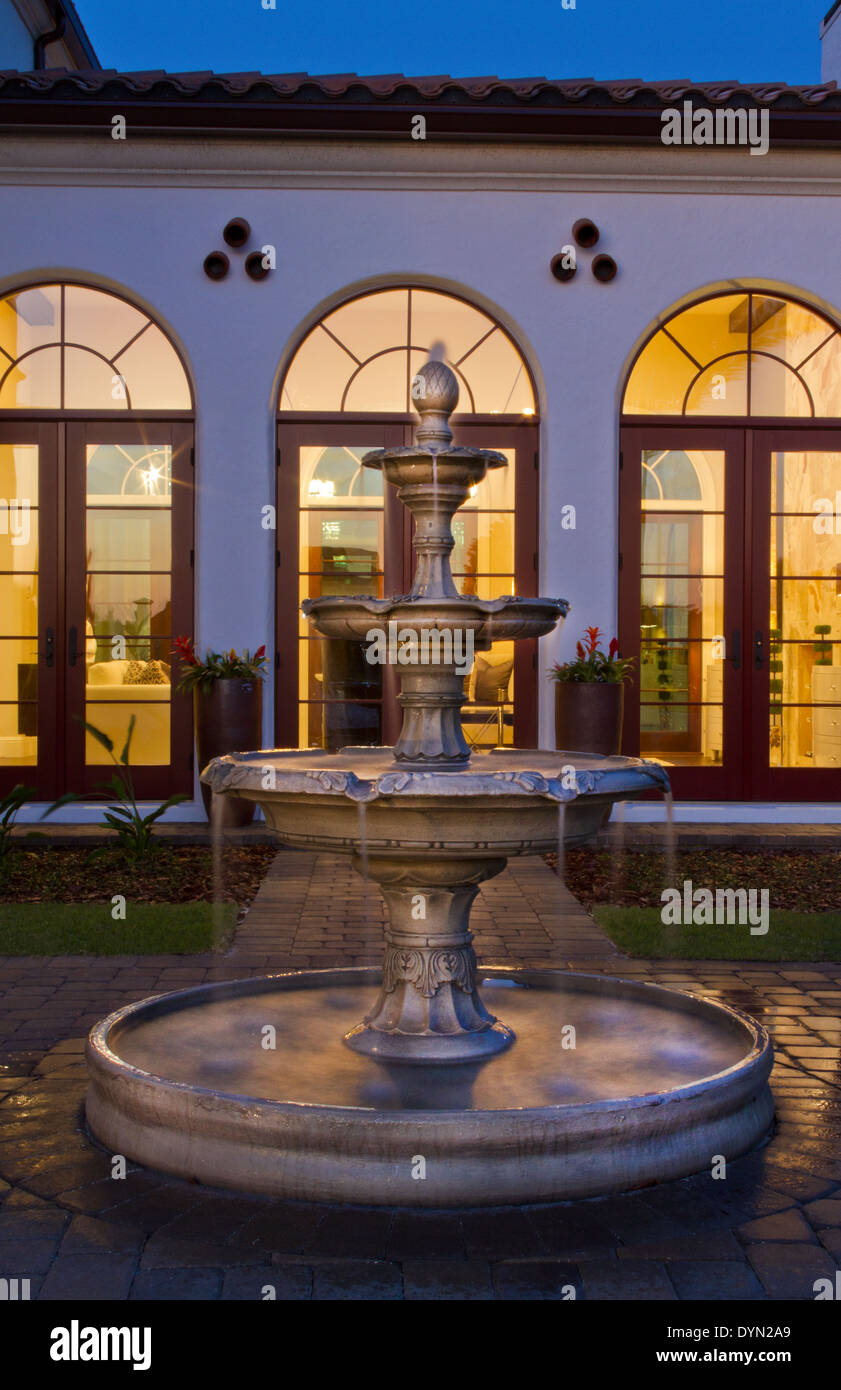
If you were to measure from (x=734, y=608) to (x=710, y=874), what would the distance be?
302cm

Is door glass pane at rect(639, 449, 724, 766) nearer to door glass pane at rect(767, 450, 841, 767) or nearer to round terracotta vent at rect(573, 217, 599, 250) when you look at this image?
door glass pane at rect(767, 450, 841, 767)

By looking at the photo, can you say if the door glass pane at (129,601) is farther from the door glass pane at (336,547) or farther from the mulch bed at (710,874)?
the mulch bed at (710,874)

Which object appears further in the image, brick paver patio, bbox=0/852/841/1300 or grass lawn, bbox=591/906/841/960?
grass lawn, bbox=591/906/841/960

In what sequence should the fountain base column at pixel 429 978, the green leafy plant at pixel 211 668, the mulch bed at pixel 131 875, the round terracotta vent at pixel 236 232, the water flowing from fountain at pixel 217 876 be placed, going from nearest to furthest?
the fountain base column at pixel 429 978, the water flowing from fountain at pixel 217 876, the mulch bed at pixel 131 875, the green leafy plant at pixel 211 668, the round terracotta vent at pixel 236 232

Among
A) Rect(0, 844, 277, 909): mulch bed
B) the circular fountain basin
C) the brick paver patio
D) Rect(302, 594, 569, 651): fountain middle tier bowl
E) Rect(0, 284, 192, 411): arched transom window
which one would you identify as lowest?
the brick paver patio

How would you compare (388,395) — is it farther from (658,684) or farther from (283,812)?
(283,812)

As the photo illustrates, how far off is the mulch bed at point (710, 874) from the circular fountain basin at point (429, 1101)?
302cm

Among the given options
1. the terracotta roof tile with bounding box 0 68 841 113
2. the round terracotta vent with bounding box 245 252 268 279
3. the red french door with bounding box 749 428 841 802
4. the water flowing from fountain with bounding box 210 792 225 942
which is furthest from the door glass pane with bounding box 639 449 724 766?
the water flowing from fountain with bounding box 210 792 225 942

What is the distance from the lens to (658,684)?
10.8 m

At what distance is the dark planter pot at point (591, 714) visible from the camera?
984 centimetres

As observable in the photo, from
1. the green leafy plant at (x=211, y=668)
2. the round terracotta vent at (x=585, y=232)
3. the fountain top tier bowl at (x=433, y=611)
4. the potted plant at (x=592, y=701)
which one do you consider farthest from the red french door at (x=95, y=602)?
the fountain top tier bowl at (x=433, y=611)

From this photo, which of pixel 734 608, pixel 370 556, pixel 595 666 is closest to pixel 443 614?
pixel 595 666

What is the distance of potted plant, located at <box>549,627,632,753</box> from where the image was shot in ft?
32.3

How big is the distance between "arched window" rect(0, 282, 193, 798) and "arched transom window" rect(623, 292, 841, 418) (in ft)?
12.4
